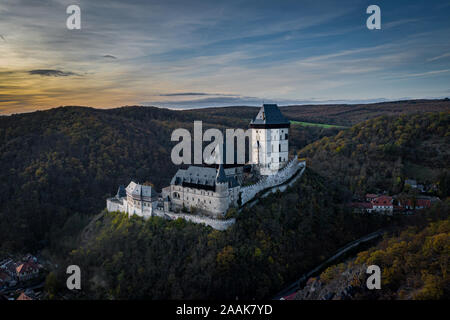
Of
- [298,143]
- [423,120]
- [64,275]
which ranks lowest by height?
[64,275]

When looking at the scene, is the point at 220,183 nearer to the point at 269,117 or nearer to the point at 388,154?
the point at 269,117

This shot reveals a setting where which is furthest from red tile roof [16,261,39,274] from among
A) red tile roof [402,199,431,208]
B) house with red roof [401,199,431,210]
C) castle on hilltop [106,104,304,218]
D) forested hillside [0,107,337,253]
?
red tile roof [402,199,431,208]

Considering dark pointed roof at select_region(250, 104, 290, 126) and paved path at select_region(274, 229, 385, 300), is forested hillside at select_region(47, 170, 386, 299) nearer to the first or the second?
paved path at select_region(274, 229, 385, 300)

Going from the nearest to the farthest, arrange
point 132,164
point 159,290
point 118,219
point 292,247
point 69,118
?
point 159,290 < point 292,247 < point 118,219 < point 132,164 < point 69,118

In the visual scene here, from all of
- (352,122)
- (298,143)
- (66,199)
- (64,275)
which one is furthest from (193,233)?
(352,122)

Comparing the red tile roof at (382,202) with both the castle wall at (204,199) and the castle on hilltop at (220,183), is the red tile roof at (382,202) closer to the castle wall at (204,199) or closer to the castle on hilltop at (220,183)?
the castle on hilltop at (220,183)

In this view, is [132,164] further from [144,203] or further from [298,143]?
[298,143]
